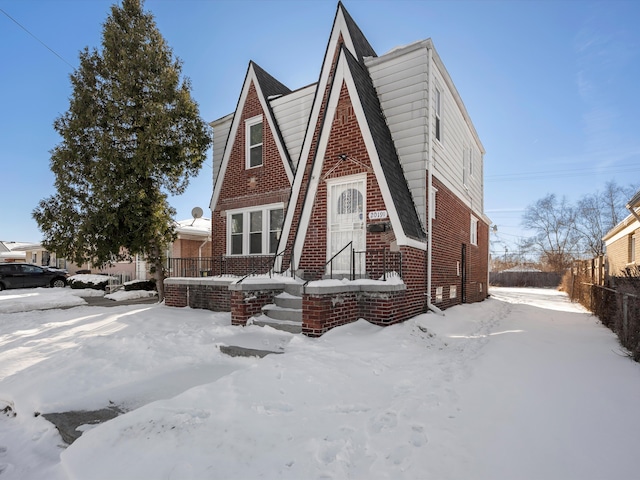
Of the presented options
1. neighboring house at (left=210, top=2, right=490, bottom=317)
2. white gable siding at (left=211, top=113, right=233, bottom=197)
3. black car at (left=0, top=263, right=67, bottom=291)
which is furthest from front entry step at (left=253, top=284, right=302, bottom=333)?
black car at (left=0, top=263, right=67, bottom=291)

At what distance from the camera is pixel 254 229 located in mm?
12594

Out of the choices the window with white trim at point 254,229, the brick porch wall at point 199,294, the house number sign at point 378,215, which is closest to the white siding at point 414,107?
the house number sign at point 378,215

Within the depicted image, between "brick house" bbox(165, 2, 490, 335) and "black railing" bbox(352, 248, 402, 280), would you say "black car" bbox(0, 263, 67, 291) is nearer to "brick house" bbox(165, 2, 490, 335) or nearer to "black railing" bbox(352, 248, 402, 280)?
"brick house" bbox(165, 2, 490, 335)

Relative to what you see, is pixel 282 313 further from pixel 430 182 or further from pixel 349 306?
pixel 430 182

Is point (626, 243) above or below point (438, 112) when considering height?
below

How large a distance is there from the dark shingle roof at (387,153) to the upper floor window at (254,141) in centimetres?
457

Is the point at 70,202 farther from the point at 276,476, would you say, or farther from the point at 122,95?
the point at 276,476

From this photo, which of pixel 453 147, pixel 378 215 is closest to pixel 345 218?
pixel 378 215

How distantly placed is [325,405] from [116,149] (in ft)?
39.8

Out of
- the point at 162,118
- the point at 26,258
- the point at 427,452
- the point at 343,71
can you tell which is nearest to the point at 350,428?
the point at 427,452

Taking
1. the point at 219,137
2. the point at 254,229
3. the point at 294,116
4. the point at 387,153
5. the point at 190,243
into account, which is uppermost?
the point at 219,137

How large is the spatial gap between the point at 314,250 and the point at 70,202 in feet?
30.4

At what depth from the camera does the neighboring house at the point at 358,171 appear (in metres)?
8.65

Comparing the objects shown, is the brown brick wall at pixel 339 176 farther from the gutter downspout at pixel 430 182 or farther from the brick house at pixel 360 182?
the gutter downspout at pixel 430 182
